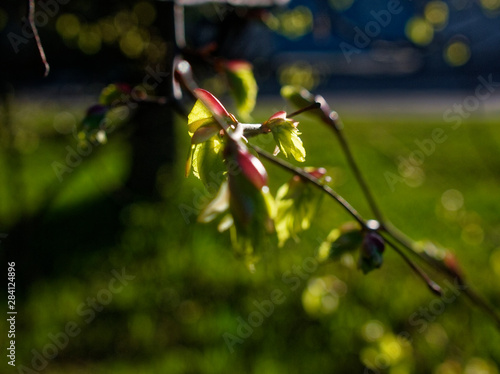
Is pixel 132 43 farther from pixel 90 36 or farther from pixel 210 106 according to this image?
pixel 210 106

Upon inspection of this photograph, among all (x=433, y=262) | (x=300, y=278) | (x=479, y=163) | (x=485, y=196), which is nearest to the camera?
(x=433, y=262)

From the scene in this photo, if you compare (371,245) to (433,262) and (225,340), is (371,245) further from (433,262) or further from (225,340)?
(225,340)

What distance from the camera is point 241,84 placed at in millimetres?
1068

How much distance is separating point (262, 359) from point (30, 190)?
247cm

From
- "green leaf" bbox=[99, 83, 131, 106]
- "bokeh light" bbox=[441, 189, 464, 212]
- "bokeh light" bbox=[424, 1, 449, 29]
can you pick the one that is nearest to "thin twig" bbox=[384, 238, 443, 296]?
"green leaf" bbox=[99, 83, 131, 106]

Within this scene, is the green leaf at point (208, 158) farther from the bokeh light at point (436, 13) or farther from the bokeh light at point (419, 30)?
the bokeh light at point (419, 30)

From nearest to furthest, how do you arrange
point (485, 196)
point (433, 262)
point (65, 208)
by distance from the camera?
1. point (433, 262)
2. point (65, 208)
3. point (485, 196)

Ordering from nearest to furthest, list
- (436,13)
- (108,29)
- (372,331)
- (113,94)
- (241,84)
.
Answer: (113,94)
(241,84)
(372,331)
(436,13)
(108,29)

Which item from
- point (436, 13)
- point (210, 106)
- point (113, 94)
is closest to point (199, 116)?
point (210, 106)

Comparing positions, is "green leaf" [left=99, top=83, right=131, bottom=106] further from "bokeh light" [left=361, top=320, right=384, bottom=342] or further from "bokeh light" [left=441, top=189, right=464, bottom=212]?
"bokeh light" [left=441, top=189, right=464, bottom=212]

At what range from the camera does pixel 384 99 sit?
9.73 m

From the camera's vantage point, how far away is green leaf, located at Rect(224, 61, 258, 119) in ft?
3.51

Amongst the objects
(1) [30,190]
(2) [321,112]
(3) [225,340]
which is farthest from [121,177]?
(2) [321,112]

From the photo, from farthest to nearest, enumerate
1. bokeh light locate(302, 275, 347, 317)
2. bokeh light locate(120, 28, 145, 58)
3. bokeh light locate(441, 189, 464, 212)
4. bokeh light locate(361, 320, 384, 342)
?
1. bokeh light locate(441, 189, 464, 212)
2. bokeh light locate(120, 28, 145, 58)
3. bokeh light locate(361, 320, 384, 342)
4. bokeh light locate(302, 275, 347, 317)
